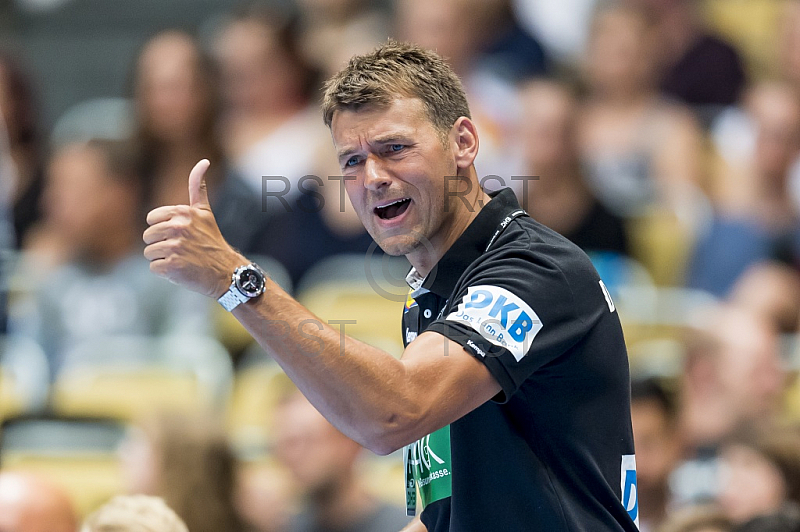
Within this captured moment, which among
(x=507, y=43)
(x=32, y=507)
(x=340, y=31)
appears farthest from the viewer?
(x=340, y=31)

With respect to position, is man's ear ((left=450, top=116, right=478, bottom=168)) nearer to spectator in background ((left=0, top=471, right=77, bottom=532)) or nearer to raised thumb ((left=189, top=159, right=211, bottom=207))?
raised thumb ((left=189, top=159, right=211, bottom=207))

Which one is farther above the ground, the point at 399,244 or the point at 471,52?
the point at 471,52

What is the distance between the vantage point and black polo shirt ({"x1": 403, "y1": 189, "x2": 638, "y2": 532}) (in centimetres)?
244

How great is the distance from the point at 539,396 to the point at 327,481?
8.96ft

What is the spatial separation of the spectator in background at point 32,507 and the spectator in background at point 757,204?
4021mm

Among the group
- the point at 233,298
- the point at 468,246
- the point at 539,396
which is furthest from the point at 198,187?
the point at 539,396

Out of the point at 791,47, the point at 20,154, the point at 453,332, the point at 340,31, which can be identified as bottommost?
the point at 453,332

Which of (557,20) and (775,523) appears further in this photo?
(557,20)

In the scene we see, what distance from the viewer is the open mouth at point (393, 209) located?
2.83 metres

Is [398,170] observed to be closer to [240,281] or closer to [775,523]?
[240,281]

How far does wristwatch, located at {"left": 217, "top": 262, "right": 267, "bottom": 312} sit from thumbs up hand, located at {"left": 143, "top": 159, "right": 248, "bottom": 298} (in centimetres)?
1

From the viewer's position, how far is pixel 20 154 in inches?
307

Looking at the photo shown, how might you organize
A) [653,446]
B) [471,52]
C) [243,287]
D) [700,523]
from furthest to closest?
[471,52]
[653,446]
[700,523]
[243,287]

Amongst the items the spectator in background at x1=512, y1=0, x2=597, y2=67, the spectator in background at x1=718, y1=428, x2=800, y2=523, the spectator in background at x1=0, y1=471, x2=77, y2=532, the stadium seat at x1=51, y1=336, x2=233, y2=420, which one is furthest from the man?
the spectator in background at x1=512, y1=0, x2=597, y2=67
